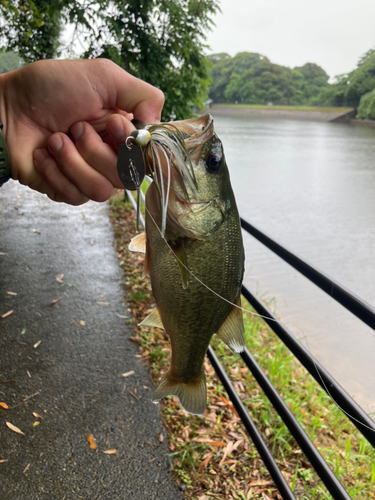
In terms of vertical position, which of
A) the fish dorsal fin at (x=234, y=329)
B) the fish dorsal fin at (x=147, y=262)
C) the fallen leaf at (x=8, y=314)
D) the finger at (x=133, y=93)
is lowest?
the fallen leaf at (x=8, y=314)

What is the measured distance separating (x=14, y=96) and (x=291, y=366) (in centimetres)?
327

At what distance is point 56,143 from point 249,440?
2.10m

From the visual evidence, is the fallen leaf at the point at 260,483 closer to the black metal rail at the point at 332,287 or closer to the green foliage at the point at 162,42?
the black metal rail at the point at 332,287

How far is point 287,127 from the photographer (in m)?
28.2

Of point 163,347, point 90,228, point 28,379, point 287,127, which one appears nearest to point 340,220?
point 90,228

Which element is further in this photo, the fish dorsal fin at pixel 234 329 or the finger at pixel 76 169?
the finger at pixel 76 169

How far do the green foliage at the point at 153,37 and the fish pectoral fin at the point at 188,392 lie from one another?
4.75 m

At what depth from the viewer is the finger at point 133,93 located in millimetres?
1278

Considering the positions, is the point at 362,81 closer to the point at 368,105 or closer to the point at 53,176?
the point at 368,105

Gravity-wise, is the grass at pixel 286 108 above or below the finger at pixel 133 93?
above

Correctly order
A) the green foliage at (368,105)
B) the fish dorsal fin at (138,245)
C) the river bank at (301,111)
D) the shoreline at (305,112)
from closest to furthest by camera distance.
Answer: the fish dorsal fin at (138,245) < the green foliage at (368,105) < the shoreline at (305,112) < the river bank at (301,111)

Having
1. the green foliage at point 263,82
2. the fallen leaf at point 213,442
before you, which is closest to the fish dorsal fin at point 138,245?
the fallen leaf at point 213,442

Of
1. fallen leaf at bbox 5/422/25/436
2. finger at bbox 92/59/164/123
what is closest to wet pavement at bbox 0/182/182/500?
fallen leaf at bbox 5/422/25/436

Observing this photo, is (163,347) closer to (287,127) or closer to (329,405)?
(329,405)
